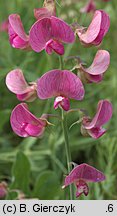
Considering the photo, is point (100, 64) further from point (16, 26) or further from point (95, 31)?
point (16, 26)

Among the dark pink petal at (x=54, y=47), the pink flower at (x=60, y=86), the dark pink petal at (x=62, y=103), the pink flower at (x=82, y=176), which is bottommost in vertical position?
the pink flower at (x=82, y=176)

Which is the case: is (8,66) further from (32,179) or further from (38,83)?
(38,83)

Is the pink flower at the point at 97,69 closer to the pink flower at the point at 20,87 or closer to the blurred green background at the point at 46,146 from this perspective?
the pink flower at the point at 20,87

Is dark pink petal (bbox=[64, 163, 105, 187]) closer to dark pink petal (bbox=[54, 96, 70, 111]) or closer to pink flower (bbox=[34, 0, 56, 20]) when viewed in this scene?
dark pink petal (bbox=[54, 96, 70, 111])

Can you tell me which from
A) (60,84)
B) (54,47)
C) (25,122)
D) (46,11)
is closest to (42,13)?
(46,11)

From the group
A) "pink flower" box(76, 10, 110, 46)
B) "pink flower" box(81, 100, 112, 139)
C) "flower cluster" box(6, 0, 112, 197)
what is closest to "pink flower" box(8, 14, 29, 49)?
"flower cluster" box(6, 0, 112, 197)

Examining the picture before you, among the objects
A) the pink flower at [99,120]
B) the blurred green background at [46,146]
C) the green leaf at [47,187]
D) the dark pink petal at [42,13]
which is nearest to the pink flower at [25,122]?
the pink flower at [99,120]
